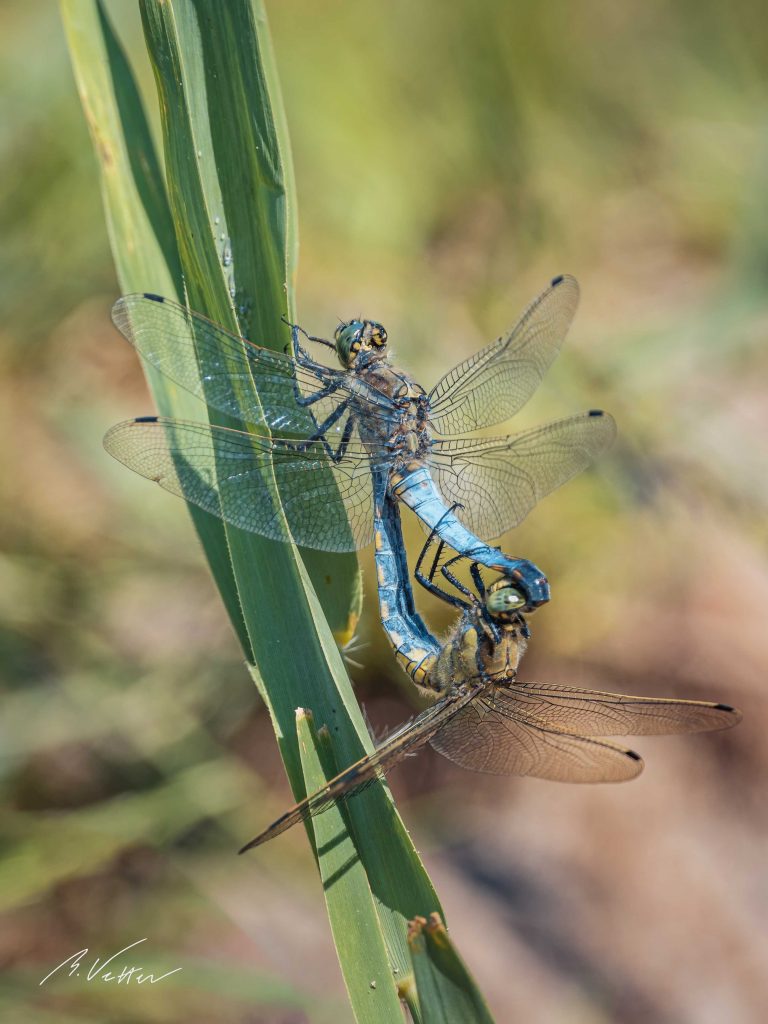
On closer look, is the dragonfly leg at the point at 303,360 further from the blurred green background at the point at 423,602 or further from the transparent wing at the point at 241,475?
the blurred green background at the point at 423,602

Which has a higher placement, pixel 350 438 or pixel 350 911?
pixel 350 438

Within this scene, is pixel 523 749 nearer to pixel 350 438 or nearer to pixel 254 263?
pixel 350 438

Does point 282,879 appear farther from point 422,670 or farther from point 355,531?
point 355,531

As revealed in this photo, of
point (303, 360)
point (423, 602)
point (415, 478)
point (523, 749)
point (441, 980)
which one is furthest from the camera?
point (423, 602)

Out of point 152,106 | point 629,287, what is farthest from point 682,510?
point 152,106
